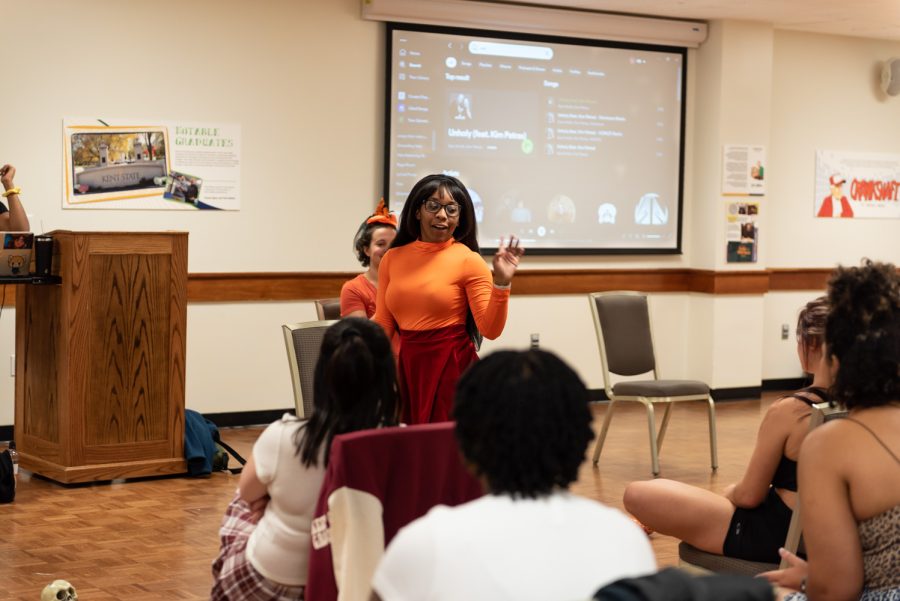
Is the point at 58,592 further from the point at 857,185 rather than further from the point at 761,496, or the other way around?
the point at 857,185

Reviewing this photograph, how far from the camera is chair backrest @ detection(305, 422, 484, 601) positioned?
7.34 feet

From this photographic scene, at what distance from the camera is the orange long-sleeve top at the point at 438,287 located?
12.3 feet

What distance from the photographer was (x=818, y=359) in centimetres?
278

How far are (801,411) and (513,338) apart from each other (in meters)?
5.27

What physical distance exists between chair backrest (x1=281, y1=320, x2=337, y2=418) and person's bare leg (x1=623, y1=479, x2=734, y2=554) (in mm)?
1322

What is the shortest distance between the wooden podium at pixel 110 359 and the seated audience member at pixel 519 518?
164 inches

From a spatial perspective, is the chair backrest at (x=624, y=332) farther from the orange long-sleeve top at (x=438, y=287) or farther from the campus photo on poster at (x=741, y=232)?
the orange long-sleeve top at (x=438, y=287)

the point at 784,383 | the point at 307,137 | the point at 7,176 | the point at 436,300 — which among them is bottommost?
the point at 784,383

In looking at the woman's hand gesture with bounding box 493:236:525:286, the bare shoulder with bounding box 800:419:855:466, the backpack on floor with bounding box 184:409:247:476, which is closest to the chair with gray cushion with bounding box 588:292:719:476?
the backpack on floor with bounding box 184:409:247:476

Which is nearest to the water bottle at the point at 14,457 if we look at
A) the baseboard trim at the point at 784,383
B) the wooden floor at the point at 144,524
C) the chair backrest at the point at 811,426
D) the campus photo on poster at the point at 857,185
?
the wooden floor at the point at 144,524

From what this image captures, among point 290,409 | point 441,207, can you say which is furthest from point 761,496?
point 290,409

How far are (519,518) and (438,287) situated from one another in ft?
7.56

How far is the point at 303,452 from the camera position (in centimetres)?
249

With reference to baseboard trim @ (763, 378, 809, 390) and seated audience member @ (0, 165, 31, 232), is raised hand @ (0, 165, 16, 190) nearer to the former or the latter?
seated audience member @ (0, 165, 31, 232)
